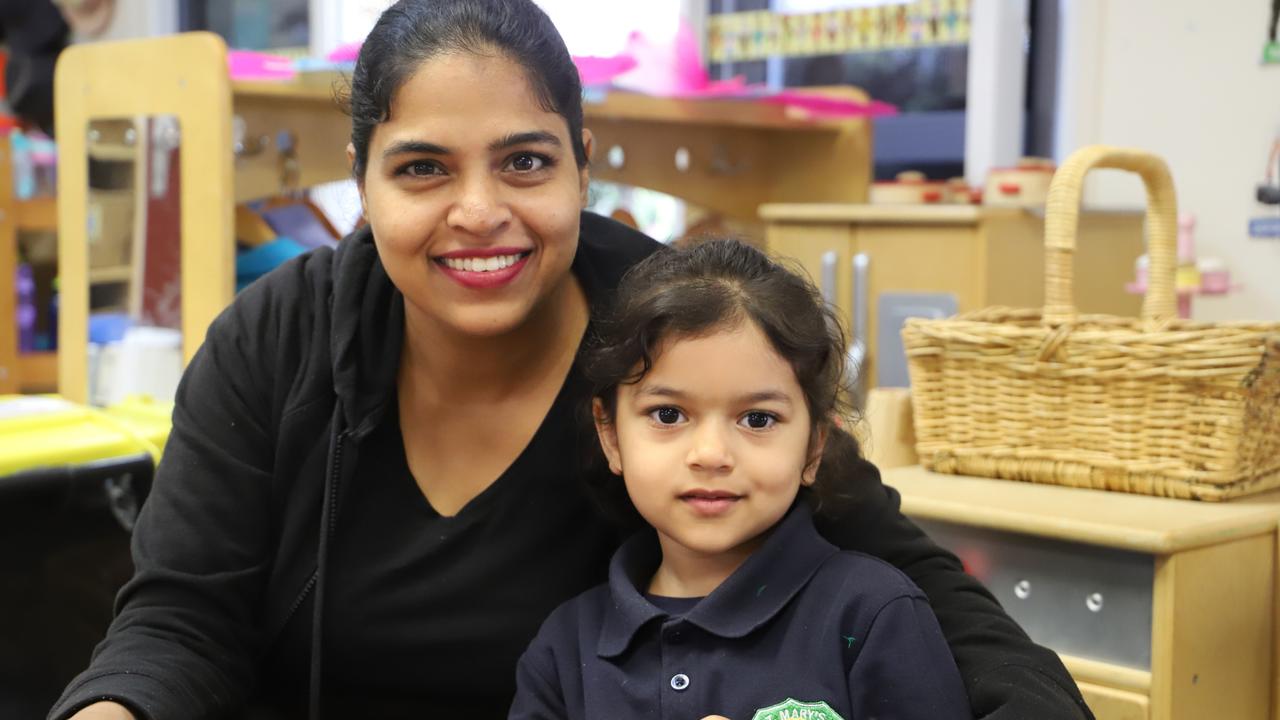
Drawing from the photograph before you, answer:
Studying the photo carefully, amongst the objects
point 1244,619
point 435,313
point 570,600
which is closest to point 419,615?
point 570,600

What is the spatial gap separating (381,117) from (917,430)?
87 centimetres

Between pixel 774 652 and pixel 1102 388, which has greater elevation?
pixel 1102 388

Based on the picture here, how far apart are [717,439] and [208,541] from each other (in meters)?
0.49

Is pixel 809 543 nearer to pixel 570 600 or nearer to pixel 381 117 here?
pixel 570 600

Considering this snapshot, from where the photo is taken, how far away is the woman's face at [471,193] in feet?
3.93

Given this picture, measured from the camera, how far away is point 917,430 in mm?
1809

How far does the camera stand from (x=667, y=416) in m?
1.15

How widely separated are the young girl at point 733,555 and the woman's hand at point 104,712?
0.31 metres

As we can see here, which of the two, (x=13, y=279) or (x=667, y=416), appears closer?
(x=667, y=416)

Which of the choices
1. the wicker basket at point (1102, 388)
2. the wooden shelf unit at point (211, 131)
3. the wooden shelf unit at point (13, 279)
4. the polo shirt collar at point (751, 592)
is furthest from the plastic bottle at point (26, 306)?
the polo shirt collar at point (751, 592)

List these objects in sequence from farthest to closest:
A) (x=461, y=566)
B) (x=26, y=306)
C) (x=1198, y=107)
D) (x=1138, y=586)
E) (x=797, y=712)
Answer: (x=26, y=306)
(x=1198, y=107)
(x=1138, y=586)
(x=461, y=566)
(x=797, y=712)

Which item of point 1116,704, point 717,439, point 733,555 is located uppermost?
point 717,439

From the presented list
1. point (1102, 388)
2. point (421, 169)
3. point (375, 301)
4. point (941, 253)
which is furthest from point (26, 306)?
point (1102, 388)

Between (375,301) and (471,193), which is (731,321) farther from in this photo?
(375,301)
